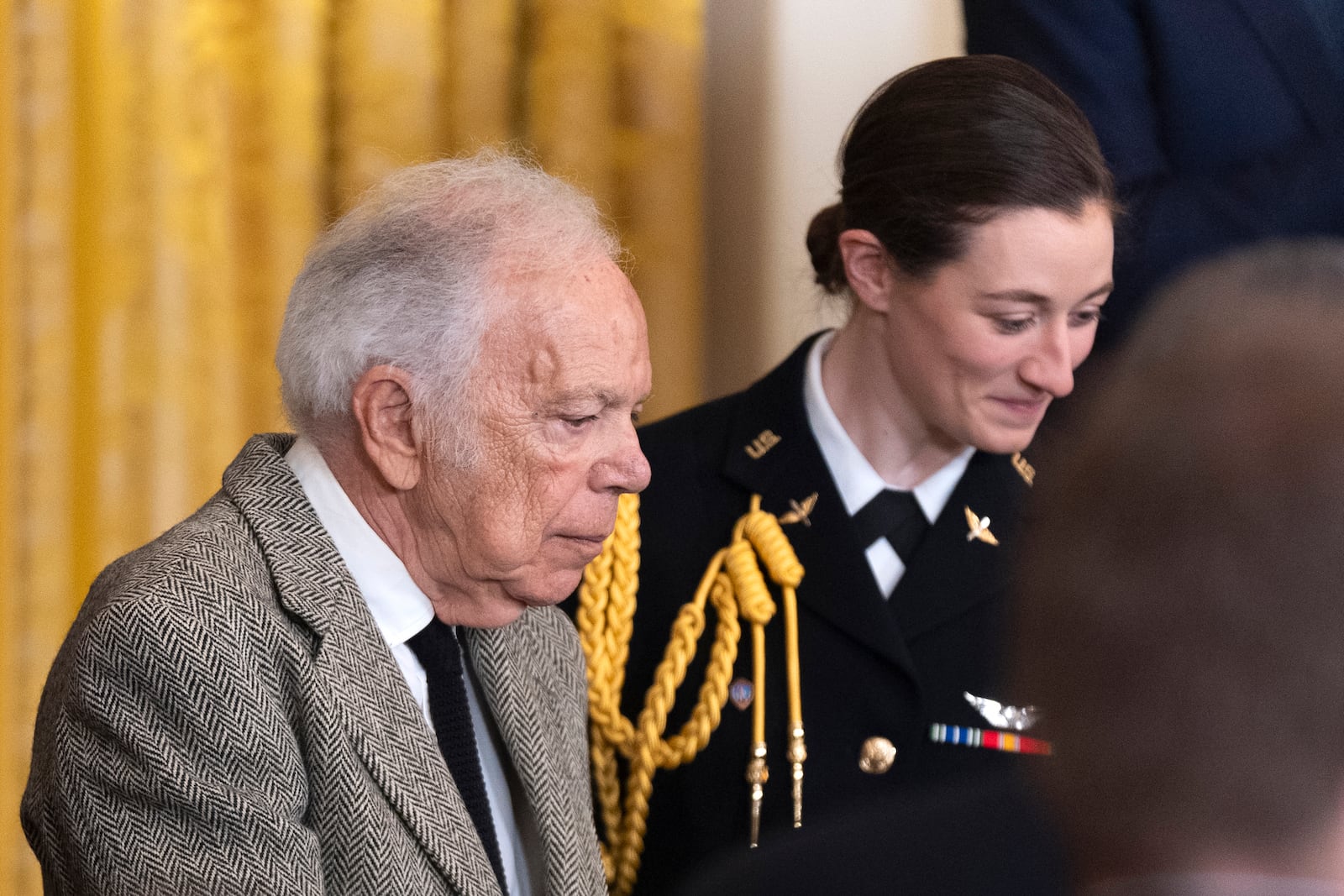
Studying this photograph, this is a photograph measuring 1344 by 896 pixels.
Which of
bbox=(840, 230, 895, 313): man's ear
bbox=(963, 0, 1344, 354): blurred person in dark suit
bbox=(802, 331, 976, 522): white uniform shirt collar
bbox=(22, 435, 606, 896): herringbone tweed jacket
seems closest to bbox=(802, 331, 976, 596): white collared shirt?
bbox=(802, 331, 976, 522): white uniform shirt collar

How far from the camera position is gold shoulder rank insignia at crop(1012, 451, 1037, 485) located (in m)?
1.64

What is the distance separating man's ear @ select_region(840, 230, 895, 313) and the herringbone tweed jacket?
63 centimetres

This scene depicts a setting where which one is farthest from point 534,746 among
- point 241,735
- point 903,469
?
point 903,469

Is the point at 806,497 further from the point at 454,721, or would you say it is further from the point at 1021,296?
the point at 454,721

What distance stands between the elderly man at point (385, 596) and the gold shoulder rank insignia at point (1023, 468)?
1.67 ft

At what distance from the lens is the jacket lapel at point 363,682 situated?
1.16 meters

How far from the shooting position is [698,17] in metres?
2.11

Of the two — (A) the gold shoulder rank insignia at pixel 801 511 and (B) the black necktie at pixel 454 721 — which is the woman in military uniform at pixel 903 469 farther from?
(B) the black necktie at pixel 454 721

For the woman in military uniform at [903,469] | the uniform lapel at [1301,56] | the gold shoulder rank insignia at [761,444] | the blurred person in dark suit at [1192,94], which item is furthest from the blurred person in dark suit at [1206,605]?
the uniform lapel at [1301,56]

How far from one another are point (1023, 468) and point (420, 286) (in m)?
0.73

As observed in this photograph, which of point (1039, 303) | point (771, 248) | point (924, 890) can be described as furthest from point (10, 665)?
point (924, 890)

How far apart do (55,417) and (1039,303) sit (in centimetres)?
117

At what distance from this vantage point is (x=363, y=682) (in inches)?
46.6

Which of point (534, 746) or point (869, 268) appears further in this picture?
point (869, 268)
